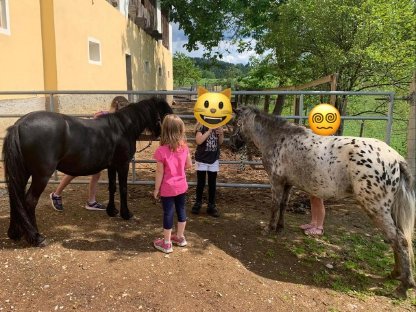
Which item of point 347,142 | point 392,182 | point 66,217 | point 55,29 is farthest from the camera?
point 55,29

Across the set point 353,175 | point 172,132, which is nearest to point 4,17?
point 172,132

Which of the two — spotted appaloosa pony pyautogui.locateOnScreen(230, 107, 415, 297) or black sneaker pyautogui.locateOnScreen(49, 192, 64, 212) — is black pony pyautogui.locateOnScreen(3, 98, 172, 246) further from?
spotted appaloosa pony pyautogui.locateOnScreen(230, 107, 415, 297)

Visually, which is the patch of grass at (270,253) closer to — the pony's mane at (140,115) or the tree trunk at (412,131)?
the pony's mane at (140,115)

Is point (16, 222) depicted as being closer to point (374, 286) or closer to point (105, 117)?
point (105, 117)

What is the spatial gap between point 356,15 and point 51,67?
649 cm

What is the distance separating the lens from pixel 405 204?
3.10m

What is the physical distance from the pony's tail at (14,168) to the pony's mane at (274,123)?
102 inches

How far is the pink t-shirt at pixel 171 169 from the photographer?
3.23 metres

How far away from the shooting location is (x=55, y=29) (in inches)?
299

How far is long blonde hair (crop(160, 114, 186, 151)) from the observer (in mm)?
3170

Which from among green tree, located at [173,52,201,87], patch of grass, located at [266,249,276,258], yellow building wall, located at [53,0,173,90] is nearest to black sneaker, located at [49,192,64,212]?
patch of grass, located at [266,249,276,258]

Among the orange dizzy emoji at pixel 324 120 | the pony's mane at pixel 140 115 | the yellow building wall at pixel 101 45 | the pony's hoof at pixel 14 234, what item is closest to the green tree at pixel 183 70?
the yellow building wall at pixel 101 45

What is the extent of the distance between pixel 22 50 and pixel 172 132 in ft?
17.8

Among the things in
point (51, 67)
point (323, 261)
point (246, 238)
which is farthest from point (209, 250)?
point (51, 67)
